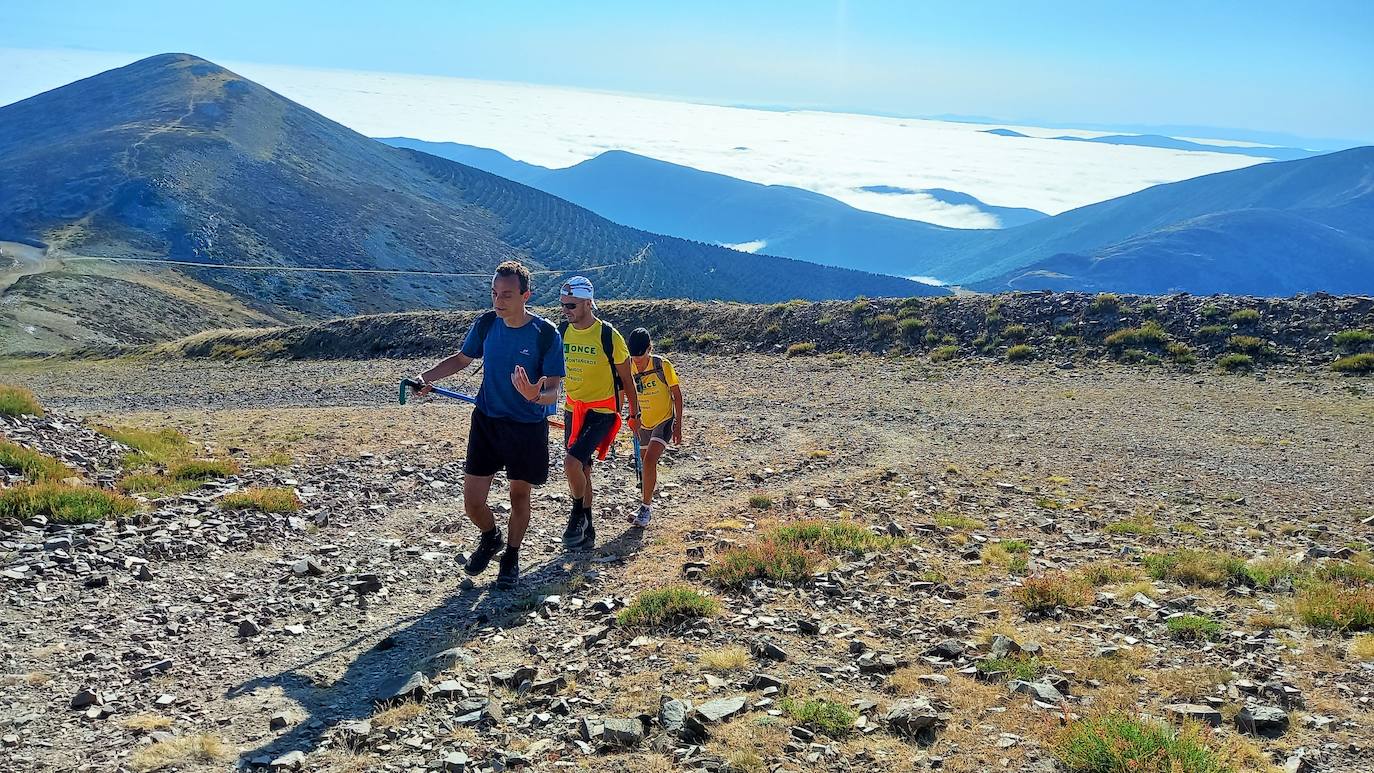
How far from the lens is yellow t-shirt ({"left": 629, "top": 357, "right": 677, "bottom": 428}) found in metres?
9.84

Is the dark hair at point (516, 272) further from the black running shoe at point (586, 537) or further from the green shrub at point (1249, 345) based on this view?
the green shrub at point (1249, 345)

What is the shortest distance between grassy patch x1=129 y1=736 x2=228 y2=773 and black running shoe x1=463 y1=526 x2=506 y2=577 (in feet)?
10.2

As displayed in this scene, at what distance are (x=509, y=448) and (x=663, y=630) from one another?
1.97m

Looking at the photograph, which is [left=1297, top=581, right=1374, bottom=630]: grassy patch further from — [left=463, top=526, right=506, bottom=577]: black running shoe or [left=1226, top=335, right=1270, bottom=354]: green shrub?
[left=1226, top=335, right=1270, bottom=354]: green shrub

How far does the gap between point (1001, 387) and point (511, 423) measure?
18024 millimetres

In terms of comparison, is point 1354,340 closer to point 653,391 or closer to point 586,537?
point 653,391

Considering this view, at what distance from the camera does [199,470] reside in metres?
11.1

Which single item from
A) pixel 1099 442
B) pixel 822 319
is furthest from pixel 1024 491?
pixel 822 319

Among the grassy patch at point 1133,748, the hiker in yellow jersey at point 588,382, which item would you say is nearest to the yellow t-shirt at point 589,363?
the hiker in yellow jersey at point 588,382

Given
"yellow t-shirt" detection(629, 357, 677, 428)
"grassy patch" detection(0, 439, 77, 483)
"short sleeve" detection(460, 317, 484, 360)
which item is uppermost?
"short sleeve" detection(460, 317, 484, 360)

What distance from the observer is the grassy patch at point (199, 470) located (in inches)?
429

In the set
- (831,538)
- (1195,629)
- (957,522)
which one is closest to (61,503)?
(831,538)

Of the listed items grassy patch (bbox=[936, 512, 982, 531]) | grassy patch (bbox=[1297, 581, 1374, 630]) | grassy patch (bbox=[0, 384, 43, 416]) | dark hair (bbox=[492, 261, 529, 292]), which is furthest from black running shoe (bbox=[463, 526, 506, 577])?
grassy patch (bbox=[0, 384, 43, 416])

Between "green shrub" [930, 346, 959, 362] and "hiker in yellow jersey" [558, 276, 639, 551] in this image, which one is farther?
"green shrub" [930, 346, 959, 362]
